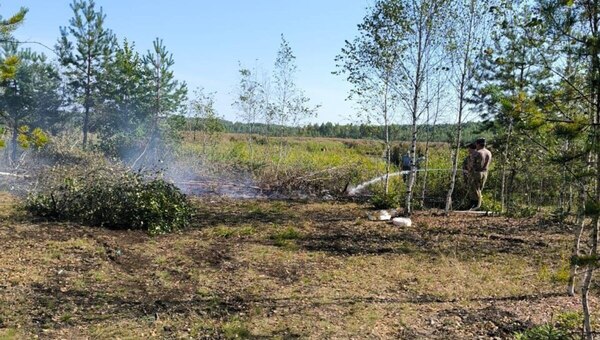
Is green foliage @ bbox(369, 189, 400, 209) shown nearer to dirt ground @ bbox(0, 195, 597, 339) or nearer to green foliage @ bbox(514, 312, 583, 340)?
dirt ground @ bbox(0, 195, 597, 339)


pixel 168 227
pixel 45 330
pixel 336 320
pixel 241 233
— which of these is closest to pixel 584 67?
pixel 336 320

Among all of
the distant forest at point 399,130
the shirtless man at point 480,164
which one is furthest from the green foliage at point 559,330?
the distant forest at point 399,130

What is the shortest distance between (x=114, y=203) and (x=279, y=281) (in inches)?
161

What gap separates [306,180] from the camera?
47.6 feet

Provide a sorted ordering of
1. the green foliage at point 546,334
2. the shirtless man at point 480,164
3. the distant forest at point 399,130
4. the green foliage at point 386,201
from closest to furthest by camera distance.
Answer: the green foliage at point 546,334 → the shirtless man at point 480,164 → the green foliage at point 386,201 → the distant forest at point 399,130

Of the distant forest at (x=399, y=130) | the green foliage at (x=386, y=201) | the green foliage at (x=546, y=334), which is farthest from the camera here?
the distant forest at (x=399, y=130)

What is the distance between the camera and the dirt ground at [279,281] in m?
4.26

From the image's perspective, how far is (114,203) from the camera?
8109mm

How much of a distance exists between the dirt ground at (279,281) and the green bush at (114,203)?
40 cm

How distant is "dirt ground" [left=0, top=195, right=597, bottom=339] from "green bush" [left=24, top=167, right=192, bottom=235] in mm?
402

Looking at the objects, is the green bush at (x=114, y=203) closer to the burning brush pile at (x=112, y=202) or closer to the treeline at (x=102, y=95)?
the burning brush pile at (x=112, y=202)

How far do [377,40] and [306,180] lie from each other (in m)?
5.37

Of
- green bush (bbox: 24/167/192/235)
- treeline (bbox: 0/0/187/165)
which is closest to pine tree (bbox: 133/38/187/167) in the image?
treeline (bbox: 0/0/187/165)

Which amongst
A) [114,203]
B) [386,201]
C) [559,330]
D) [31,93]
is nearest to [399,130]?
[386,201]
